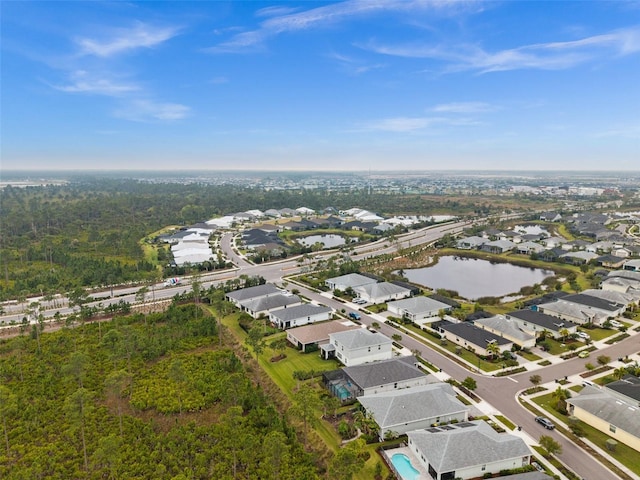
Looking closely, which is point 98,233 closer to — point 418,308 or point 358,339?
point 418,308

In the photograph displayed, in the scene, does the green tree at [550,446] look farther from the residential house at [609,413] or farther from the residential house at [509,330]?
the residential house at [509,330]

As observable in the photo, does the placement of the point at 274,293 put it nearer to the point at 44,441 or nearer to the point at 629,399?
the point at 44,441

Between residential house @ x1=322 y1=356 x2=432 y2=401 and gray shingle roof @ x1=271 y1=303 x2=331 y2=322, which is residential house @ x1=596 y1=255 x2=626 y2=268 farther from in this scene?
residential house @ x1=322 y1=356 x2=432 y2=401

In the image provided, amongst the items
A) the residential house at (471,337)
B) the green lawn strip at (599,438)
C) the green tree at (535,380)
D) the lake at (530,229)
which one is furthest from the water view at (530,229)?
the green lawn strip at (599,438)

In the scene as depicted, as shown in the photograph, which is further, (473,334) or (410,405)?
(473,334)

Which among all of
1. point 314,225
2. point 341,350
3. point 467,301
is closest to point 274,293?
point 341,350

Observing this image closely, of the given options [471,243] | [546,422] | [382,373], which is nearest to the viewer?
[546,422]

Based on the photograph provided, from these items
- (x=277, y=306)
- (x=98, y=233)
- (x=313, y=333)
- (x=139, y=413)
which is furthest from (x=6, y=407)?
(x=98, y=233)

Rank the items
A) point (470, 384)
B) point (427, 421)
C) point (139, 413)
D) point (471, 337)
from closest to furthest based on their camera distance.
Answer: point (427, 421) → point (139, 413) → point (470, 384) → point (471, 337)

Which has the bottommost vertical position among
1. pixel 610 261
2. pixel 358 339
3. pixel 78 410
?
pixel 610 261
